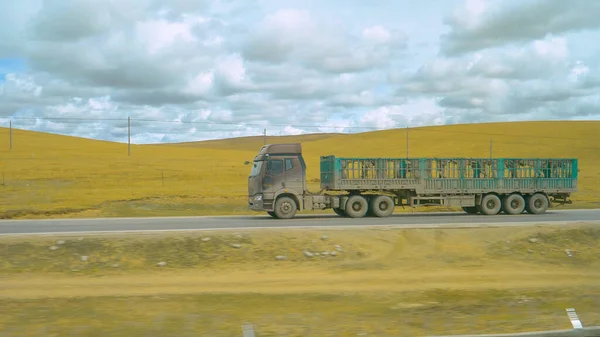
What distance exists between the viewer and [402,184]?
83.0 ft

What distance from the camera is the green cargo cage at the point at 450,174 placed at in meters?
25.0

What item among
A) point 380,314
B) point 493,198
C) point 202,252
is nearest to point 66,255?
point 202,252

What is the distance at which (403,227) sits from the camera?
60.3 ft

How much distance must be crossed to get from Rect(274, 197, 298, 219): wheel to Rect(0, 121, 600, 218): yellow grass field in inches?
79.9

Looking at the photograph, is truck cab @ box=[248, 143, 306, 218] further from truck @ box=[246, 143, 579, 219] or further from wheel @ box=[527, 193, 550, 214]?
wheel @ box=[527, 193, 550, 214]

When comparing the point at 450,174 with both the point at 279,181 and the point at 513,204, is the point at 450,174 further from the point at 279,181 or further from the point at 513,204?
the point at 279,181

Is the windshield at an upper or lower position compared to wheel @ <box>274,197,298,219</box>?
upper

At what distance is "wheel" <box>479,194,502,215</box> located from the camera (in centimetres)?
2628

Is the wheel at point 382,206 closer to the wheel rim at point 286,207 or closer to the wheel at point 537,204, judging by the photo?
the wheel rim at point 286,207

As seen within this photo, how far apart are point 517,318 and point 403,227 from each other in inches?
345

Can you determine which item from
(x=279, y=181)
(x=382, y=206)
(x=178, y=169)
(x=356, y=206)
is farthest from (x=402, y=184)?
(x=178, y=169)

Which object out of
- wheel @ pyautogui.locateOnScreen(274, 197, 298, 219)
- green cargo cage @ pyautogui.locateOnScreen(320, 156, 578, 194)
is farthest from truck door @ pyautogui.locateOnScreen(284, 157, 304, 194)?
green cargo cage @ pyautogui.locateOnScreen(320, 156, 578, 194)

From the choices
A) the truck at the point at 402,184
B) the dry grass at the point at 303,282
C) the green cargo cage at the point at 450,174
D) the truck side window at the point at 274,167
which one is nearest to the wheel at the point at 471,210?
the truck at the point at 402,184

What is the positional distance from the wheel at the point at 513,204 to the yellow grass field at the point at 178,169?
899 centimetres
